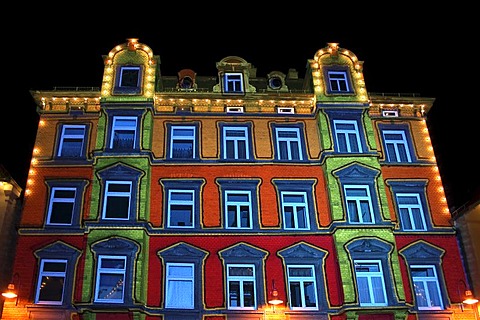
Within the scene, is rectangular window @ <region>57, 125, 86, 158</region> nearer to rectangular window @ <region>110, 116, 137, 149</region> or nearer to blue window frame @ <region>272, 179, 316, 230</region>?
rectangular window @ <region>110, 116, 137, 149</region>

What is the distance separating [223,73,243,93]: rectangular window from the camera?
105ft

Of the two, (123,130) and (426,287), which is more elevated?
(123,130)

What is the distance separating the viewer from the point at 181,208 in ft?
91.2

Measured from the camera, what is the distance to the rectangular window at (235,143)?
29.6 meters

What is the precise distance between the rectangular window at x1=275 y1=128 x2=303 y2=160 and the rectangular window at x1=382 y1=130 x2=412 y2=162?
16.4 ft

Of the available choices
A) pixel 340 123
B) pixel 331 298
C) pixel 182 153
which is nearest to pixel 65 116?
pixel 182 153

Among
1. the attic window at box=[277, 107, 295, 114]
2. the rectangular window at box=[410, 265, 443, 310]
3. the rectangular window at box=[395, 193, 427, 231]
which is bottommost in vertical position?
the rectangular window at box=[410, 265, 443, 310]

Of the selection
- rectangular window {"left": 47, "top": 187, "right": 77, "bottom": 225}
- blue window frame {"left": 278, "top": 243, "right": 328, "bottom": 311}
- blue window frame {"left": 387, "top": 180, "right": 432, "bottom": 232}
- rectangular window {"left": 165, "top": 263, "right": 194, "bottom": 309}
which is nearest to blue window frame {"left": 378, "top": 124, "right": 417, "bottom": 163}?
blue window frame {"left": 387, "top": 180, "right": 432, "bottom": 232}

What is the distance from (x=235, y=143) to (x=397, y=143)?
363 inches

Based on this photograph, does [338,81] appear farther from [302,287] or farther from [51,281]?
[51,281]

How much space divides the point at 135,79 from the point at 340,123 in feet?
39.3

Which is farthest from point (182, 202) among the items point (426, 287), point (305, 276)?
point (426, 287)

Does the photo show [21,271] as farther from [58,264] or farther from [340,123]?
[340,123]

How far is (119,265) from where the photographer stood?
25484 mm
